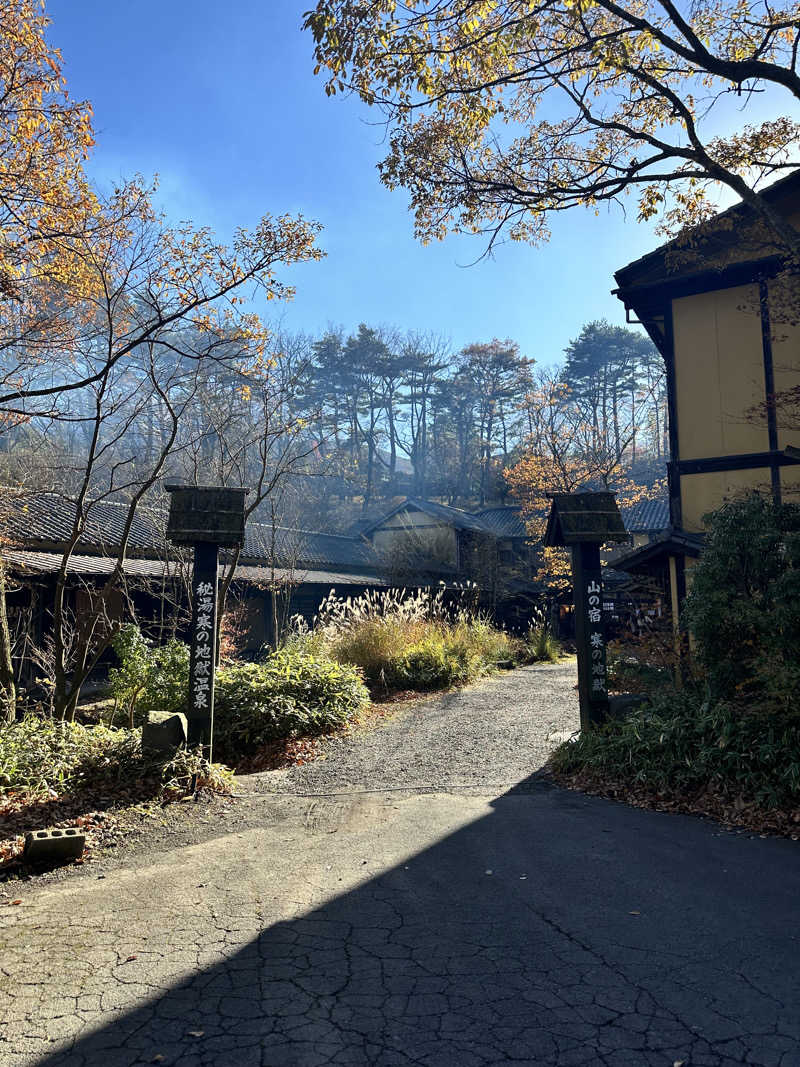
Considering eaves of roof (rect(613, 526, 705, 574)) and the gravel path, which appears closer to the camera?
the gravel path

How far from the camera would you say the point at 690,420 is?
1043 centimetres

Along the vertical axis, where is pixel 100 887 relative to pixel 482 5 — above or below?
below

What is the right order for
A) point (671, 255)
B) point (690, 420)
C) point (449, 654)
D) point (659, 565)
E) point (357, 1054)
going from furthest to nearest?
point (449, 654) < point (659, 565) < point (690, 420) < point (671, 255) < point (357, 1054)

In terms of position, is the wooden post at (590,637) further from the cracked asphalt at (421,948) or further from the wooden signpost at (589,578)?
the cracked asphalt at (421,948)

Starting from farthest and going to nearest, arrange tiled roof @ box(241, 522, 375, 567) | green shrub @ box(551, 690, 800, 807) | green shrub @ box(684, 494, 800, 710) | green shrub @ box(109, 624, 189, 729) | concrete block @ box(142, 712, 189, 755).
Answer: tiled roof @ box(241, 522, 375, 567), green shrub @ box(109, 624, 189, 729), concrete block @ box(142, 712, 189, 755), green shrub @ box(684, 494, 800, 710), green shrub @ box(551, 690, 800, 807)

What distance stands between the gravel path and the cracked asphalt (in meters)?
1.24

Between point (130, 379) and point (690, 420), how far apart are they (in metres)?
8.95

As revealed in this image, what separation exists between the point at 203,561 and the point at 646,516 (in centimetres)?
2448

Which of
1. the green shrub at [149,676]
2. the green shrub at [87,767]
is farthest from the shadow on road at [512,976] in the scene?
the green shrub at [149,676]

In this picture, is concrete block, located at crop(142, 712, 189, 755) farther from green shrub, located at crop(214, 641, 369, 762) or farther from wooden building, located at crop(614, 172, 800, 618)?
wooden building, located at crop(614, 172, 800, 618)

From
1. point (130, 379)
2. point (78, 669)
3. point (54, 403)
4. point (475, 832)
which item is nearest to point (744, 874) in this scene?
point (475, 832)

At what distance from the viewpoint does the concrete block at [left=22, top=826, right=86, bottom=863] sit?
444 centimetres

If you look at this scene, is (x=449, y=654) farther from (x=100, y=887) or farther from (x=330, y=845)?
(x=100, y=887)

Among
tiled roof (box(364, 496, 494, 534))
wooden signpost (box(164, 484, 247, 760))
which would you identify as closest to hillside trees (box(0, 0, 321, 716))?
wooden signpost (box(164, 484, 247, 760))
